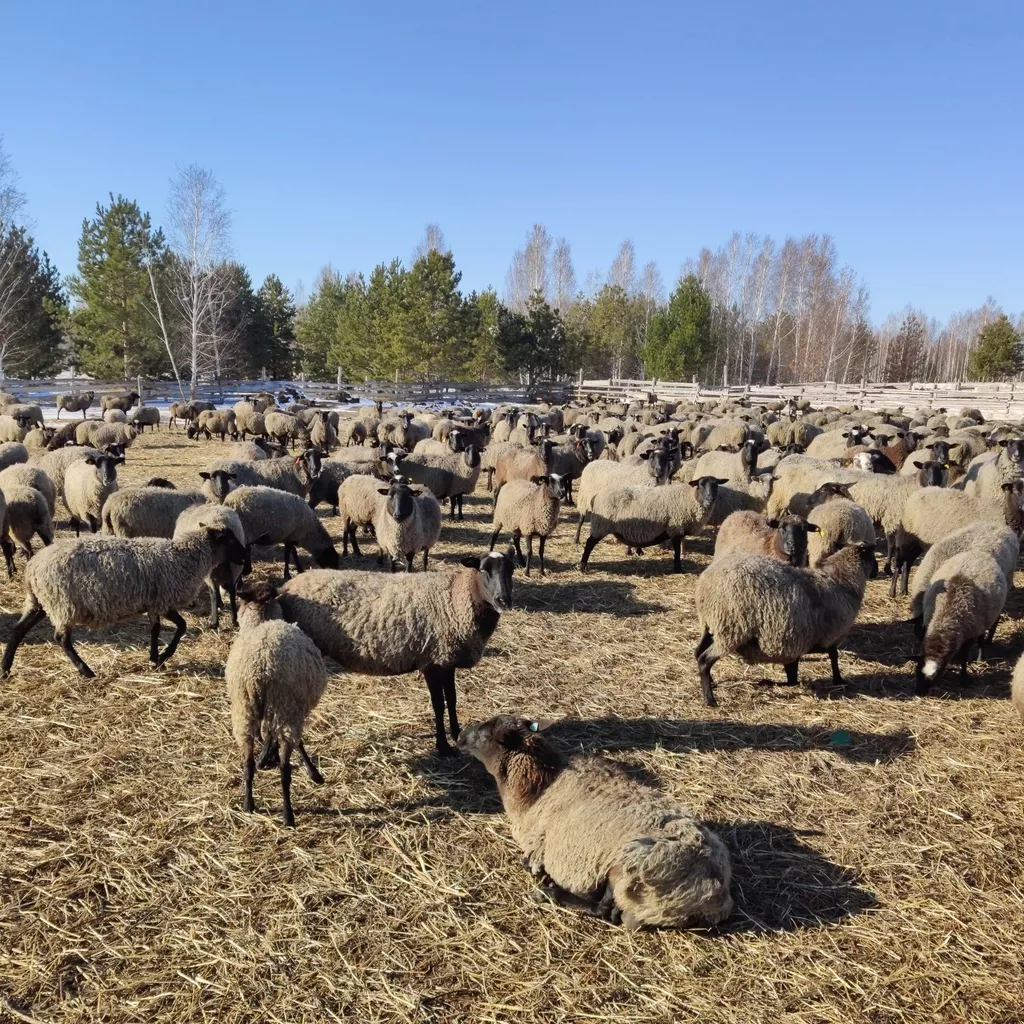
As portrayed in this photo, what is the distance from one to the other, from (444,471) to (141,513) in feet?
18.6

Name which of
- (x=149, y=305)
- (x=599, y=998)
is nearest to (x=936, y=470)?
(x=599, y=998)

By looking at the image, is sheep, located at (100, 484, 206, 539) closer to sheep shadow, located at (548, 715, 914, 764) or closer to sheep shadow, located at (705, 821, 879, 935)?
sheep shadow, located at (548, 715, 914, 764)

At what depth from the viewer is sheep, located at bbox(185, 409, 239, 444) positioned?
974 inches

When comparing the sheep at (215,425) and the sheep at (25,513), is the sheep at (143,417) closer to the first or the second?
the sheep at (215,425)

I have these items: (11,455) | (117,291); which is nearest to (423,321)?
(117,291)

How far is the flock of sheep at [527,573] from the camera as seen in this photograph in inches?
149

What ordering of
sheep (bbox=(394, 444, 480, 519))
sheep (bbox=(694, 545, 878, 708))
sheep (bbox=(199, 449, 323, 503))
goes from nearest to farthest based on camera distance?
sheep (bbox=(694, 545, 878, 708)) < sheep (bbox=(199, 449, 323, 503)) < sheep (bbox=(394, 444, 480, 519))

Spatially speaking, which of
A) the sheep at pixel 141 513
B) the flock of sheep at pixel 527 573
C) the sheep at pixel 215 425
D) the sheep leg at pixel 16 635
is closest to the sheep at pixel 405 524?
the flock of sheep at pixel 527 573

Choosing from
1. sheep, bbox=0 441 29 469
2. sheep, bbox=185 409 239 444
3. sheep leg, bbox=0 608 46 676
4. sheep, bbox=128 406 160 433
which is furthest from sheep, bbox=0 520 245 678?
sheep, bbox=128 406 160 433

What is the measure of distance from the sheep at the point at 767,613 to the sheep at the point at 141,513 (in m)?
6.87

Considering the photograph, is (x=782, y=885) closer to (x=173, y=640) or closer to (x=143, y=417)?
(x=173, y=640)

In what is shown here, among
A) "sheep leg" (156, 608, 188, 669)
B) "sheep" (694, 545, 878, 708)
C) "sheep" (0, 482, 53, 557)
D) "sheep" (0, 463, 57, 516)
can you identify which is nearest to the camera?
"sheep" (694, 545, 878, 708)

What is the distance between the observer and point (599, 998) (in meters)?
3.14

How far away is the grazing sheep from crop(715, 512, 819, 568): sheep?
366 centimetres
